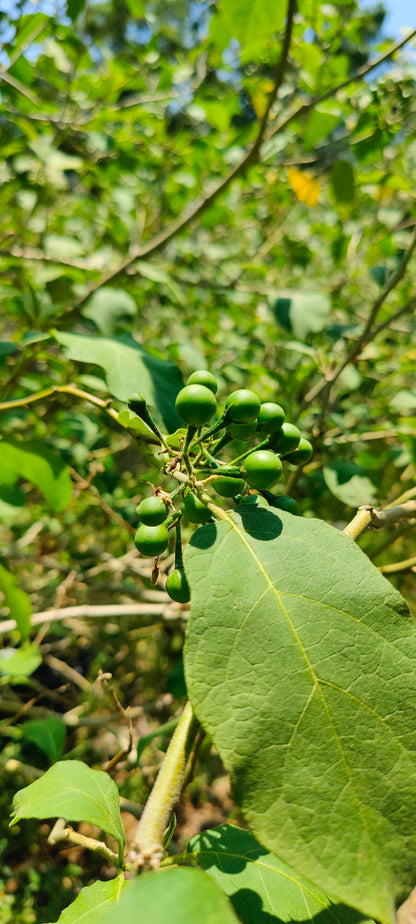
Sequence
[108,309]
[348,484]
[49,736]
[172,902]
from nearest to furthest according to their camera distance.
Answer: [172,902]
[49,736]
[348,484]
[108,309]

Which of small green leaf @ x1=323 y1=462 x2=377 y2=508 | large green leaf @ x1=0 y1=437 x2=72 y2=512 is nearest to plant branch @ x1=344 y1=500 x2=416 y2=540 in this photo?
large green leaf @ x1=0 y1=437 x2=72 y2=512

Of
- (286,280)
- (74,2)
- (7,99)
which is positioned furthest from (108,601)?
(286,280)

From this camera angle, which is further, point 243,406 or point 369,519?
point 369,519

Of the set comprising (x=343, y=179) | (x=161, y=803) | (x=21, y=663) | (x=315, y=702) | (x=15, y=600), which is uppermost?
(x=343, y=179)

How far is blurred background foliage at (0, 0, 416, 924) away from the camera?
2223mm

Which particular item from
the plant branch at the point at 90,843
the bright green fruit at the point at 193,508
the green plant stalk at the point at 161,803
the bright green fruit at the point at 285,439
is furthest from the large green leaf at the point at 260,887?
the bright green fruit at the point at 285,439

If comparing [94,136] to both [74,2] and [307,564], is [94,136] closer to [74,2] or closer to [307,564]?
[74,2]

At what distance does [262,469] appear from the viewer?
985 millimetres

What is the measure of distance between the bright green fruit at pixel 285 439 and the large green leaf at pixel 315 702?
0.29 meters

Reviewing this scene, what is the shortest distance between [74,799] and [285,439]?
32.8 inches

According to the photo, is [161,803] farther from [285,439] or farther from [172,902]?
[285,439]

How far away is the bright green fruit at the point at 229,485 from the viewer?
107 centimetres

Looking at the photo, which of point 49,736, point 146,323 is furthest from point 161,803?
point 146,323

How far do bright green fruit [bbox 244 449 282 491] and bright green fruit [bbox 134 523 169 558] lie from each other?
0.65 ft
